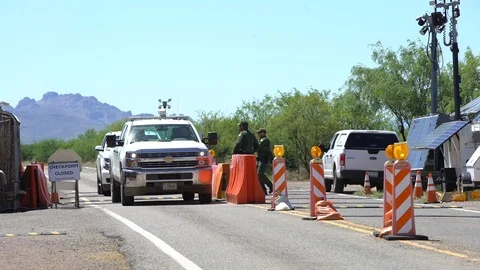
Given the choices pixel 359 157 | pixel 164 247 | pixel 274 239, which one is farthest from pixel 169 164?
pixel 164 247

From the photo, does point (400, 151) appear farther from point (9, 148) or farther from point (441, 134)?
point (441, 134)

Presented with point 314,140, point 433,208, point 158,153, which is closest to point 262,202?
point 158,153

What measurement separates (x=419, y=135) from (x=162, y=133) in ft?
29.2

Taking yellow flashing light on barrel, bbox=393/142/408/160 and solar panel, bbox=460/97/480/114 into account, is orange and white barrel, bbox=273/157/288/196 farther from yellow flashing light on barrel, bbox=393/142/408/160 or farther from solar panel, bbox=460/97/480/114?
solar panel, bbox=460/97/480/114

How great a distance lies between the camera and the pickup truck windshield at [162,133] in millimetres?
25922

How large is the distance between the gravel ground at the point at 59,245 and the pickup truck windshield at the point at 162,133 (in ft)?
17.1

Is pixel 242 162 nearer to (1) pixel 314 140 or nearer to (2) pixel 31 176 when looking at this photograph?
(2) pixel 31 176

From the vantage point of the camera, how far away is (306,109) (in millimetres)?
60875

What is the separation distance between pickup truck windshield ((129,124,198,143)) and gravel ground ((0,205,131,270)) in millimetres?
5223

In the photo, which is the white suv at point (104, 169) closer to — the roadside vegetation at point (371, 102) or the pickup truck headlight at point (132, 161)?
the pickup truck headlight at point (132, 161)

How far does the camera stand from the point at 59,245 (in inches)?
575

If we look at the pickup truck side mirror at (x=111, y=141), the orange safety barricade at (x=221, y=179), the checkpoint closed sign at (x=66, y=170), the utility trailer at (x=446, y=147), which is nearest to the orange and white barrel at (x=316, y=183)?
the checkpoint closed sign at (x=66, y=170)

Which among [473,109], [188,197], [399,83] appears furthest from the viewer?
[399,83]

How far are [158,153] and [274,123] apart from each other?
36199mm
